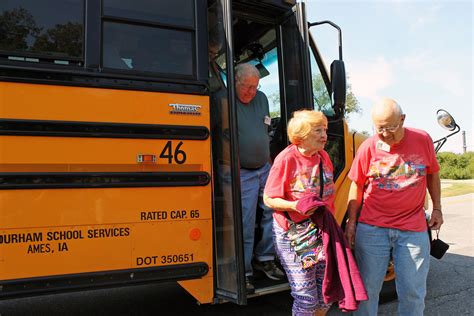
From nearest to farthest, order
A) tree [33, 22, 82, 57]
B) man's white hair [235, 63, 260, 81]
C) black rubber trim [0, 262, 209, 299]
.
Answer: black rubber trim [0, 262, 209, 299] < tree [33, 22, 82, 57] < man's white hair [235, 63, 260, 81]

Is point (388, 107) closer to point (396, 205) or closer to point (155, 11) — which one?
point (396, 205)

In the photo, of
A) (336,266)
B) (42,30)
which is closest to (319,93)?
(336,266)

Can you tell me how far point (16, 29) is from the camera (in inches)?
88.2

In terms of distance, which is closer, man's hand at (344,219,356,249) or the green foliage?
man's hand at (344,219,356,249)

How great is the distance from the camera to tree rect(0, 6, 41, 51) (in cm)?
221

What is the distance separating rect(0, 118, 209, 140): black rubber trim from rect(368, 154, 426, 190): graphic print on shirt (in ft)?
3.69

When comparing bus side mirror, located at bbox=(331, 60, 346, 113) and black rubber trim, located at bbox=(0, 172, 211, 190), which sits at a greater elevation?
bus side mirror, located at bbox=(331, 60, 346, 113)

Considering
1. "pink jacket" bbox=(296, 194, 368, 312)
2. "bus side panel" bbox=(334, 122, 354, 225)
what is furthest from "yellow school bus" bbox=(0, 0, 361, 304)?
"bus side panel" bbox=(334, 122, 354, 225)

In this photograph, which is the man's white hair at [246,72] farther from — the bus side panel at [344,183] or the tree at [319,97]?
the bus side panel at [344,183]

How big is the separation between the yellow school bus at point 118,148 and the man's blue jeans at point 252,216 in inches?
12.3

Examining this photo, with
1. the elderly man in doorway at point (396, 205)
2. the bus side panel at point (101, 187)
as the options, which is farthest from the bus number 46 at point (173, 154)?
the elderly man in doorway at point (396, 205)

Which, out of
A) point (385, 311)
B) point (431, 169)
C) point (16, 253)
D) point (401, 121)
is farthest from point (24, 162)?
point (385, 311)

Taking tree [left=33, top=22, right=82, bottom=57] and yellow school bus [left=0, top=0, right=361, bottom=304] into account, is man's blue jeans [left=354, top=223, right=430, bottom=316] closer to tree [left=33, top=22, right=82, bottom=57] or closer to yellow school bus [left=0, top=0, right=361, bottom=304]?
yellow school bus [left=0, top=0, right=361, bottom=304]

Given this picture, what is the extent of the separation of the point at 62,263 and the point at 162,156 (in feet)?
2.72
